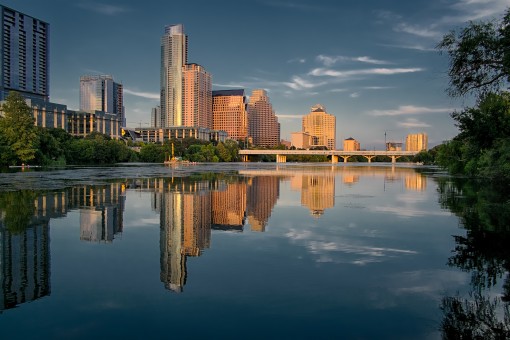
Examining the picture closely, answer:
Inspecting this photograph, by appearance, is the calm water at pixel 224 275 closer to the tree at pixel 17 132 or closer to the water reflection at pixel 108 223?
the water reflection at pixel 108 223

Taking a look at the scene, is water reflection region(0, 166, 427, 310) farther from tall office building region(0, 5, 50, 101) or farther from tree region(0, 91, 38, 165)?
tall office building region(0, 5, 50, 101)

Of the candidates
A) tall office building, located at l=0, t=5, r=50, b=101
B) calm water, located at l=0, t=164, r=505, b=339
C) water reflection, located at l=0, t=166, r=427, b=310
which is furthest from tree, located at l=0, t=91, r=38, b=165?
tall office building, located at l=0, t=5, r=50, b=101

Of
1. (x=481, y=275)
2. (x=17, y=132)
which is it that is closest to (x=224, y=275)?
(x=481, y=275)

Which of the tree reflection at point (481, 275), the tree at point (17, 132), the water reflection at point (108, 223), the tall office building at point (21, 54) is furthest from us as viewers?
the tall office building at point (21, 54)

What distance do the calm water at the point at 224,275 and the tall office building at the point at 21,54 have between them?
179597mm

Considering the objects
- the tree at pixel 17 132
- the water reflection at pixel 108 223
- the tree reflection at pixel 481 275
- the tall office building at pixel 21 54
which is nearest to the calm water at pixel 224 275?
the water reflection at pixel 108 223

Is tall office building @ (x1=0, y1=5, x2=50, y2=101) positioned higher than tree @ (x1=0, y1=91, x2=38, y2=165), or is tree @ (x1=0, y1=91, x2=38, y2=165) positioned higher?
tall office building @ (x1=0, y1=5, x2=50, y2=101)

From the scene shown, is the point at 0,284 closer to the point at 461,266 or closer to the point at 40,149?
the point at 461,266

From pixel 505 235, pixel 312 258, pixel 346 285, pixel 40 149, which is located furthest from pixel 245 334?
pixel 40 149

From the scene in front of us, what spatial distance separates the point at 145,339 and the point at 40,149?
90340mm

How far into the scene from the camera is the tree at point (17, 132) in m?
77.0

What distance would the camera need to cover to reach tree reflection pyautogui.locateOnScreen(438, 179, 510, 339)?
7070 millimetres

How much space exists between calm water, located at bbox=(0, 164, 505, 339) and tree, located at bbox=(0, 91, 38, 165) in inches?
2606

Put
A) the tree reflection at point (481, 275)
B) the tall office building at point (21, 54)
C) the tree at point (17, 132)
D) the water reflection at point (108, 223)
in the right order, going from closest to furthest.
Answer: the tree reflection at point (481, 275)
the water reflection at point (108, 223)
the tree at point (17, 132)
the tall office building at point (21, 54)
